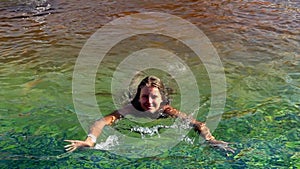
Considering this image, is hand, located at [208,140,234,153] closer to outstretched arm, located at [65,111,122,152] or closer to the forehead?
the forehead

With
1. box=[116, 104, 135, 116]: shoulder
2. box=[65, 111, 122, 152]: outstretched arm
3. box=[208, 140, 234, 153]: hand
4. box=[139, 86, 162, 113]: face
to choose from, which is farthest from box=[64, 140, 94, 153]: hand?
box=[208, 140, 234, 153]: hand

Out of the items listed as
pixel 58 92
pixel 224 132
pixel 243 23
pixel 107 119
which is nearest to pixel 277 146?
pixel 224 132

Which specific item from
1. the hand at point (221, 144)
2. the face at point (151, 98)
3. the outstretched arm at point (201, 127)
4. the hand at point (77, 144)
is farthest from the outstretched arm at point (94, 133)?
the hand at point (221, 144)

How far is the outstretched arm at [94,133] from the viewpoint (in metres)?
4.89

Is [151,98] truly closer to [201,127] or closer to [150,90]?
[150,90]

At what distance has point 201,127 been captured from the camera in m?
5.39

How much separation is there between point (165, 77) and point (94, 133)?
2.49 meters

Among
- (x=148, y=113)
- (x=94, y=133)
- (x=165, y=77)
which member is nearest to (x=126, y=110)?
(x=148, y=113)

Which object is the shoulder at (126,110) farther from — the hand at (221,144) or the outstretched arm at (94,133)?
the hand at (221,144)

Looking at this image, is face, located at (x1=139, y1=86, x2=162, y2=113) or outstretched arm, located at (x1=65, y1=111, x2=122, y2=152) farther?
face, located at (x1=139, y1=86, x2=162, y2=113)

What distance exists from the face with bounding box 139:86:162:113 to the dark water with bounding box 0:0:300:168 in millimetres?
628

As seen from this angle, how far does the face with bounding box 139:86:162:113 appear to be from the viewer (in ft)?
17.7

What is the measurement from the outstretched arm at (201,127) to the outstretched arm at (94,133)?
29.1 inches

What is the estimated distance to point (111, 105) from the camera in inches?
248
